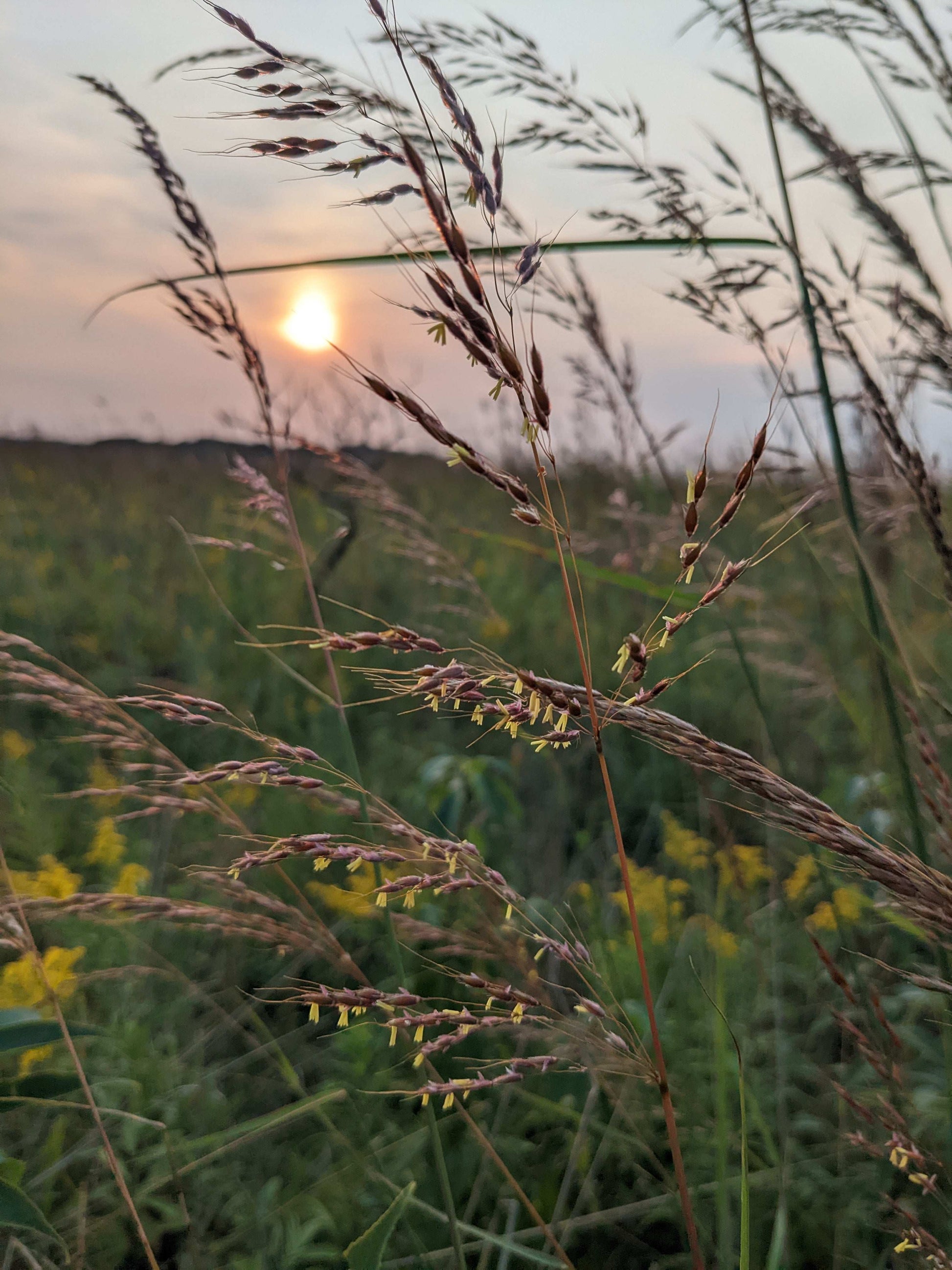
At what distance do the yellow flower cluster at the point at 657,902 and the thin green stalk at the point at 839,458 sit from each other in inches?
31.1

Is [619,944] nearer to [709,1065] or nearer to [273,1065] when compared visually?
[709,1065]

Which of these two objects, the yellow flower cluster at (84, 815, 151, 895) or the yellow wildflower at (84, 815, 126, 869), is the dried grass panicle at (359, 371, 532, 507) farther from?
the yellow wildflower at (84, 815, 126, 869)

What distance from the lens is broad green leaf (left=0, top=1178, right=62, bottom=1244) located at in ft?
2.76

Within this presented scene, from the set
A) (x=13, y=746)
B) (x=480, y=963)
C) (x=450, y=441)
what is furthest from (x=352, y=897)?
(x=450, y=441)

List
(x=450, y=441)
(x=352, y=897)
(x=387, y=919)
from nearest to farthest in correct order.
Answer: (x=450, y=441) → (x=387, y=919) → (x=352, y=897)

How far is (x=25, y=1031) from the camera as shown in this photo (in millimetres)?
977

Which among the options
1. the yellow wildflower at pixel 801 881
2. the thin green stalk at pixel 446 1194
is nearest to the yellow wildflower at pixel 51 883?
the thin green stalk at pixel 446 1194

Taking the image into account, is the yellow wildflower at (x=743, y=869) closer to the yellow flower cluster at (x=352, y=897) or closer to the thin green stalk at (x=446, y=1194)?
the yellow flower cluster at (x=352, y=897)

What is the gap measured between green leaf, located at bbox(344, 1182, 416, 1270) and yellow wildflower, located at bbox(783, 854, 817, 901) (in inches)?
49.2

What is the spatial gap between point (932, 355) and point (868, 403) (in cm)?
29

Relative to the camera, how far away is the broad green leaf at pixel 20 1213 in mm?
841

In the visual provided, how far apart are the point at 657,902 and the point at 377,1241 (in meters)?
1.10

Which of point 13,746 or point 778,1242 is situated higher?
point 13,746

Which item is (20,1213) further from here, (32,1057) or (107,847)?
(107,847)
